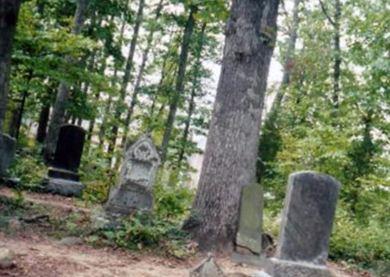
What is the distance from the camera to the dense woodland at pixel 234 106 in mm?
8367

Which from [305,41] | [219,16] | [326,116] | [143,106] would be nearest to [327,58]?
[305,41]

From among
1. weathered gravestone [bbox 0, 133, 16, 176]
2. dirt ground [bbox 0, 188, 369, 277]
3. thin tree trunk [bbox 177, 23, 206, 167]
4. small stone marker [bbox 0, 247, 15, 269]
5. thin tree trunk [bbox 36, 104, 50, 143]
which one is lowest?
dirt ground [bbox 0, 188, 369, 277]

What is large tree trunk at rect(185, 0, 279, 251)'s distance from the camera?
823 cm

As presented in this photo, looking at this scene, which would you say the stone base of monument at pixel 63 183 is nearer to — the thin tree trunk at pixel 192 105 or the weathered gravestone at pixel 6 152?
the weathered gravestone at pixel 6 152

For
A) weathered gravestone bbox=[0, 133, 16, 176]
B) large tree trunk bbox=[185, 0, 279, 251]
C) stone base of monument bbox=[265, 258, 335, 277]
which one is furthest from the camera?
weathered gravestone bbox=[0, 133, 16, 176]

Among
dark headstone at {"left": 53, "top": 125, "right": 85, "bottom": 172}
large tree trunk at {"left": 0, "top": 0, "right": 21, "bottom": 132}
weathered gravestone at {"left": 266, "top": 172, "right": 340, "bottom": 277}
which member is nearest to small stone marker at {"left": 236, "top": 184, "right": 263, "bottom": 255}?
weathered gravestone at {"left": 266, "top": 172, "right": 340, "bottom": 277}

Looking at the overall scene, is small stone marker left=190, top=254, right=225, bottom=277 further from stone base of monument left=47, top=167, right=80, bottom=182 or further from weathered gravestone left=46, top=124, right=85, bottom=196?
stone base of monument left=47, top=167, right=80, bottom=182

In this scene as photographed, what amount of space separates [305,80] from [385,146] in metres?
6.68

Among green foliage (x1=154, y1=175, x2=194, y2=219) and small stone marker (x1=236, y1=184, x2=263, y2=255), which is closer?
small stone marker (x1=236, y1=184, x2=263, y2=255)

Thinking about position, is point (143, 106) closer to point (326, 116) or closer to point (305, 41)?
point (305, 41)

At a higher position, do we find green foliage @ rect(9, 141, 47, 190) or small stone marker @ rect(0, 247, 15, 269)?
green foliage @ rect(9, 141, 47, 190)

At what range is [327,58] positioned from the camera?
19922 millimetres

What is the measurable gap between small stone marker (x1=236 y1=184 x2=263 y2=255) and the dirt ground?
505 mm

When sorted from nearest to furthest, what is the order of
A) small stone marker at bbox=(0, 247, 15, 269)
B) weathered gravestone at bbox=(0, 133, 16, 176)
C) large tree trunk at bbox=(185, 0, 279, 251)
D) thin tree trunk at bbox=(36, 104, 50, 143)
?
small stone marker at bbox=(0, 247, 15, 269)
large tree trunk at bbox=(185, 0, 279, 251)
weathered gravestone at bbox=(0, 133, 16, 176)
thin tree trunk at bbox=(36, 104, 50, 143)
